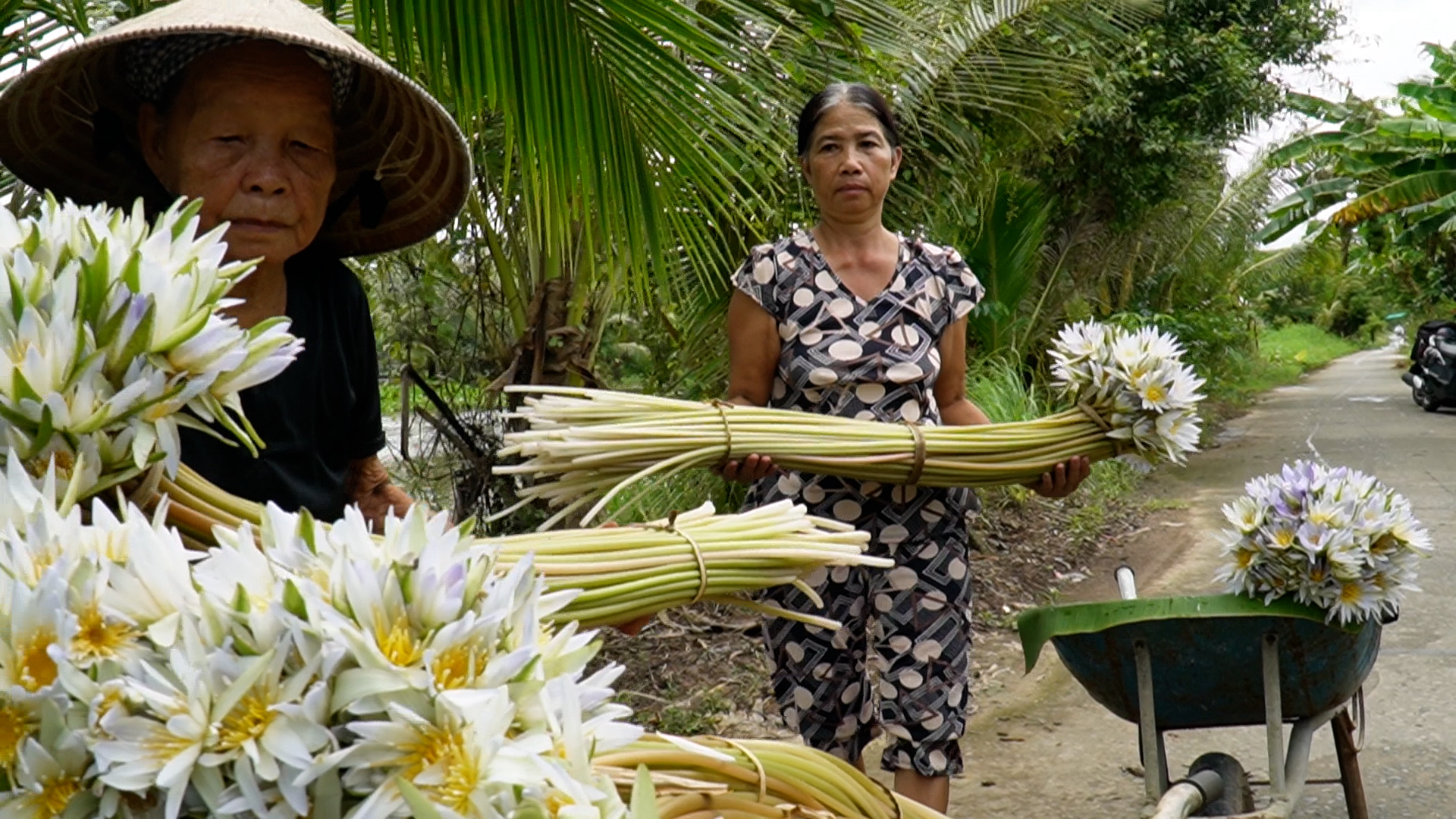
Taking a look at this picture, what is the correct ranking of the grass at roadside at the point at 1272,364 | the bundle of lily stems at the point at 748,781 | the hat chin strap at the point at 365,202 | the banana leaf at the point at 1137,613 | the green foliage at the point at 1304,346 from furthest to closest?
the green foliage at the point at 1304,346 → the grass at roadside at the point at 1272,364 → the banana leaf at the point at 1137,613 → the hat chin strap at the point at 365,202 → the bundle of lily stems at the point at 748,781

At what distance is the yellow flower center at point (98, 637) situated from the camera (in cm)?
70

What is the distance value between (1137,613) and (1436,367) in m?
14.2

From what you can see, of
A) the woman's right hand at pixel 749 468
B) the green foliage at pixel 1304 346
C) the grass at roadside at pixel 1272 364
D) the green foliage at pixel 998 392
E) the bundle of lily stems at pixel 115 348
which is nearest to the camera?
the bundle of lily stems at pixel 115 348

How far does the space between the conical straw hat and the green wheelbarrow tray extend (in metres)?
1.50

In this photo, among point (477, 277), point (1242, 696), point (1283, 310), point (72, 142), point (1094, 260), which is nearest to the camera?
point (72, 142)

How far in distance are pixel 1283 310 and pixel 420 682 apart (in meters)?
40.0

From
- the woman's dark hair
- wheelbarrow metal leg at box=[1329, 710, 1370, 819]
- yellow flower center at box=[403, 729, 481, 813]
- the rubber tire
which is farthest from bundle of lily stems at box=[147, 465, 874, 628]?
the rubber tire

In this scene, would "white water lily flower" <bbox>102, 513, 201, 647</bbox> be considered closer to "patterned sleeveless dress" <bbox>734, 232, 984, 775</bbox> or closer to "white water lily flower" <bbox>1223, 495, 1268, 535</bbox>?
"patterned sleeveless dress" <bbox>734, 232, 984, 775</bbox>

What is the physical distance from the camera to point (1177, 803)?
8.09 feet

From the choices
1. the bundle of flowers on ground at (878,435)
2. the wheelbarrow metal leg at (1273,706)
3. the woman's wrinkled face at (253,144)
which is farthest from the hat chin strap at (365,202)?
the wheelbarrow metal leg at (1273,706)

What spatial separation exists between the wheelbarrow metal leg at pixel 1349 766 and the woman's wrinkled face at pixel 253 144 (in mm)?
2496

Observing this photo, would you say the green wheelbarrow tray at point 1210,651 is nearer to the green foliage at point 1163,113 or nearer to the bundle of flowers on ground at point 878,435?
the bundle of flowers on ground at point 878,435

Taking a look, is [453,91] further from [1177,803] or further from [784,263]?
[1177,803]

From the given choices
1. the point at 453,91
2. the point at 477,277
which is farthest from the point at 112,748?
the point at 477,277
